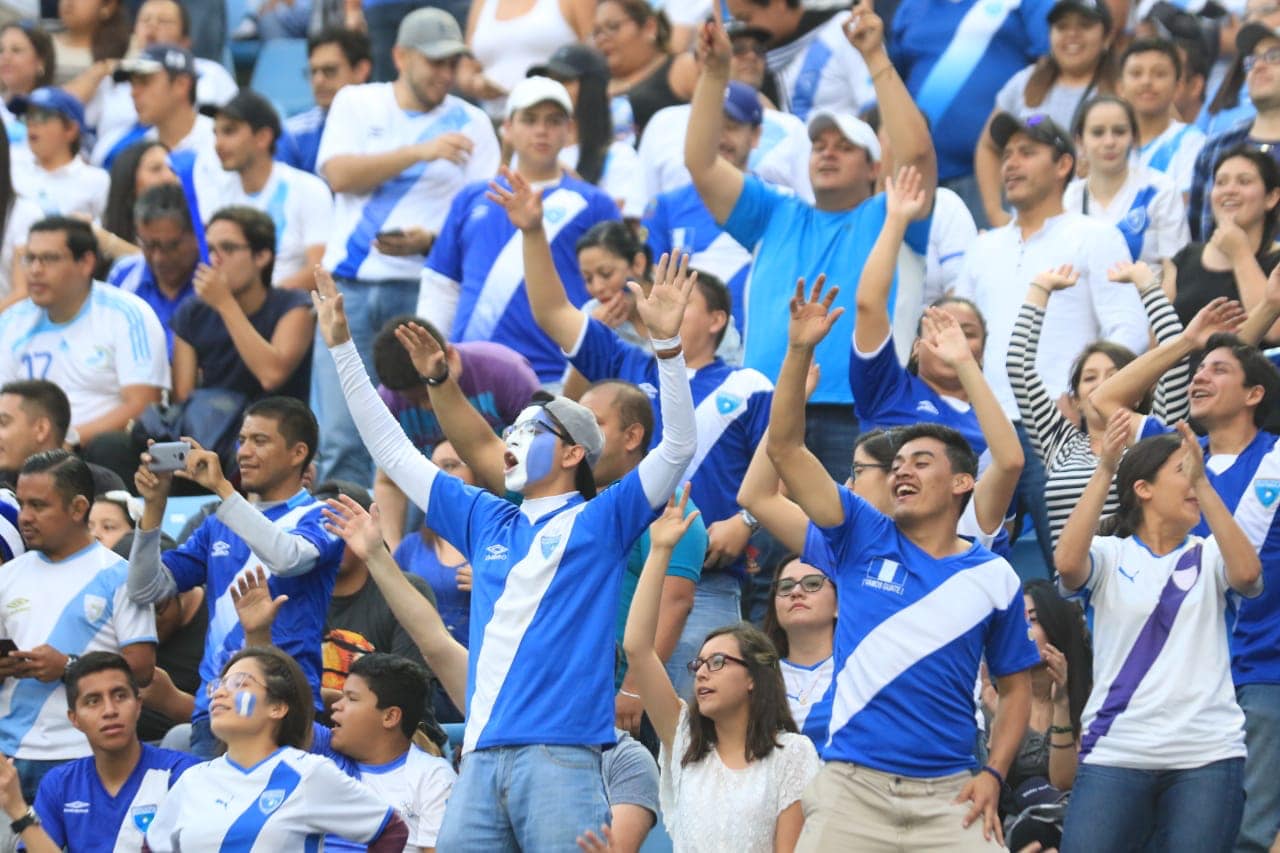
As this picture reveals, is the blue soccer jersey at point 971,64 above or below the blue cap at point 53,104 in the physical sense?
above

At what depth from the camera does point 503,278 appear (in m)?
10.5

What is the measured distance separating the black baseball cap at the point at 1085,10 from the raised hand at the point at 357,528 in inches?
249

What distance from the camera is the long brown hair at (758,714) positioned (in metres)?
7.10

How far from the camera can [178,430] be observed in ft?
34.1

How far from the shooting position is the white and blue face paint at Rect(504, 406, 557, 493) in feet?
22.8

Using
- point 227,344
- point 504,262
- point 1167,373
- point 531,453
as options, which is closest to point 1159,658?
point 1167,373

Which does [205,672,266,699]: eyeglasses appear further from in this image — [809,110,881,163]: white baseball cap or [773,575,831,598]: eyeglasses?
[809,110,881,163]: white baseball cap

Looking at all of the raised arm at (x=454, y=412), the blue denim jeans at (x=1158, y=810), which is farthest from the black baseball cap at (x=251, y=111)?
the blue denim jeans at (x=1158, y=810)

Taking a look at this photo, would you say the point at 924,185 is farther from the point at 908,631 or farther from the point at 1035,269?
the point at 908,631

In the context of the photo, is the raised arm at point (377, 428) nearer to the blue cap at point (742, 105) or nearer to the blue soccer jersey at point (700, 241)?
the blue soccer jersey at point (700, 241)

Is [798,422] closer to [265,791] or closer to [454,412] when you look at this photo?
[454,412]

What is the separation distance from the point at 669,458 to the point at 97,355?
198 inches

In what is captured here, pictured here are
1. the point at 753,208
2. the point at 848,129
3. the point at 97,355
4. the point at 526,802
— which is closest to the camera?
the point at 526,802

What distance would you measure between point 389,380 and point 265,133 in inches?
129
